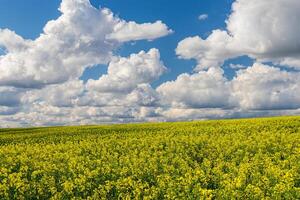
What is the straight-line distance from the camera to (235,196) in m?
12.7

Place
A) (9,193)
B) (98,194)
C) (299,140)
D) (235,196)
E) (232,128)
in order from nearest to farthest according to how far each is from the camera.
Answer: (235,196) < (98,194) < (9,193) < (299,140) < (232,128)

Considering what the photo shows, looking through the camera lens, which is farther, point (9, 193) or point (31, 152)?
point (31, 152)

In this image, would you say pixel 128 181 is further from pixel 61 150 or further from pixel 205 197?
pixel 61 150

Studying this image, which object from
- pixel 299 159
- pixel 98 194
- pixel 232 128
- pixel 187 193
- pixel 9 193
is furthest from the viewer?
pixel 232 128

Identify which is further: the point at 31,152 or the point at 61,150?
the point at 61,150

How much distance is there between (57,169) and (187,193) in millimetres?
8419

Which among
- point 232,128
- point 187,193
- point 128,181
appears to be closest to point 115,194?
point 128,181

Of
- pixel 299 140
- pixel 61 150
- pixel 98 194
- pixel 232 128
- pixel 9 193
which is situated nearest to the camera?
pixel 98 194

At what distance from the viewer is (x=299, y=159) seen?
19.9m

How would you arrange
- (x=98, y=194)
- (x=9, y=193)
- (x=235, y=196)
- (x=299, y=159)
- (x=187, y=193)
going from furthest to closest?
(x=299, y=159), (x=9, y=193), (x=98, y=194), (x=187, y=193), (x=235, y=196)

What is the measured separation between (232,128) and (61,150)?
18583 millimetres

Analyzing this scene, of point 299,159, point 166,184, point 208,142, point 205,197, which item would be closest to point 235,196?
point 205,197

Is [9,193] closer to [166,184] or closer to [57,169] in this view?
[57,169]

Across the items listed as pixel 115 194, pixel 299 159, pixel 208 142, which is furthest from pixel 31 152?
pixel 299 159
